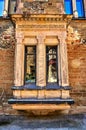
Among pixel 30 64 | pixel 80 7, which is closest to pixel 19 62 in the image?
pixel 30 64

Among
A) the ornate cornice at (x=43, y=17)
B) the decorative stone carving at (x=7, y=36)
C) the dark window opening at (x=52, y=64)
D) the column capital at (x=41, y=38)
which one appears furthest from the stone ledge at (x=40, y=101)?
the ornate cornice at (x=43, y=17)

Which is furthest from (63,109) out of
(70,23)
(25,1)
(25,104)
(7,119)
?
(25,1)

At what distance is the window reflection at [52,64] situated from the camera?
8.04 m

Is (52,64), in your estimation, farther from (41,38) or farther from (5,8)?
(5,8)

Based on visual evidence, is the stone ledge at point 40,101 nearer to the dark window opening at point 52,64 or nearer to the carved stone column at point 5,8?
the dark window opening at point 52,64

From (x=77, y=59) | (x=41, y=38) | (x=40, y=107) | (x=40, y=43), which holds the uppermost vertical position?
(x=41, y=38)

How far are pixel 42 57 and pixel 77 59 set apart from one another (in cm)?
127

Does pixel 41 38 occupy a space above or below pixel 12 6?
below

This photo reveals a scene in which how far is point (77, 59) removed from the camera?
8.65m

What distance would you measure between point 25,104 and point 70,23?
10.4ft

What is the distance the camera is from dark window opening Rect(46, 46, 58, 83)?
26.3 feet

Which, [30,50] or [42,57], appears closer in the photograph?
[42,57]

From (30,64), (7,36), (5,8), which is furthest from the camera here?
(5,8)

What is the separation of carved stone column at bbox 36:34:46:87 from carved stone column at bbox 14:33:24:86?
1.58 ft
